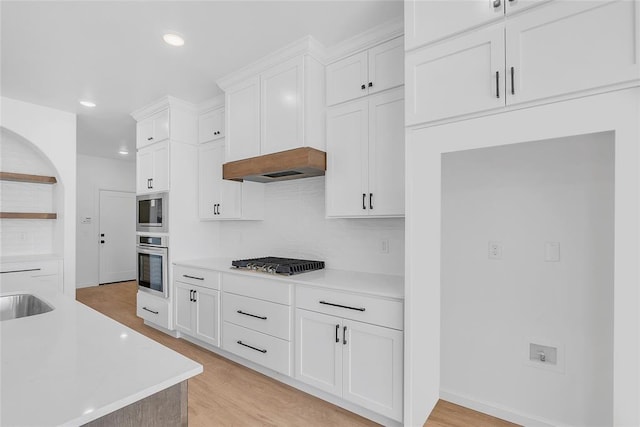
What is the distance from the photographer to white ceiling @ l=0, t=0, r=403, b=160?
83.0 inches

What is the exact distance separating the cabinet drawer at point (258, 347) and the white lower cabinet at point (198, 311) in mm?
191

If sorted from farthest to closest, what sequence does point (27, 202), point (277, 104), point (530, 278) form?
point (27, 202), point (277, 104), point (530, 278)

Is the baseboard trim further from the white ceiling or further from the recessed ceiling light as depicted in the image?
the recessed ceiling light

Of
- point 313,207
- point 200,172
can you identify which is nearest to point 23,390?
point 313,207

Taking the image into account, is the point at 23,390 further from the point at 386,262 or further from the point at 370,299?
the point at 386,262

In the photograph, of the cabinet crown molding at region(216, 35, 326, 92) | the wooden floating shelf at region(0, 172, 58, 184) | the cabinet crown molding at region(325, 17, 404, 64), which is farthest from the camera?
the wooden floating shelf at region(0, 172, 58, 184)

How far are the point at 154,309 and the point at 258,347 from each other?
1807mm

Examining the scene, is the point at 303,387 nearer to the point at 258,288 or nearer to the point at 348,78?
the point at 258,288

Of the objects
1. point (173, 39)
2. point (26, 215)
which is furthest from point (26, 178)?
point (173, 39)

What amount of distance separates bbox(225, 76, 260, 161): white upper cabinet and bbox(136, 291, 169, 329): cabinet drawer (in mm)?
1901

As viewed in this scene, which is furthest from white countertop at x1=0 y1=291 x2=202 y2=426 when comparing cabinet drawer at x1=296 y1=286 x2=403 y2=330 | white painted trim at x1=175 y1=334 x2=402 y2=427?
white painted trim at x1=175 y1=334 x2=402 y2=427

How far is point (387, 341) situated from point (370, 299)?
10.3 inches

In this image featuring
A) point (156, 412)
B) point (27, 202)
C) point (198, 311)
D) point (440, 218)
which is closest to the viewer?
point (156, 412)

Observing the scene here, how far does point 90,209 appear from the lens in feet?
20.9
